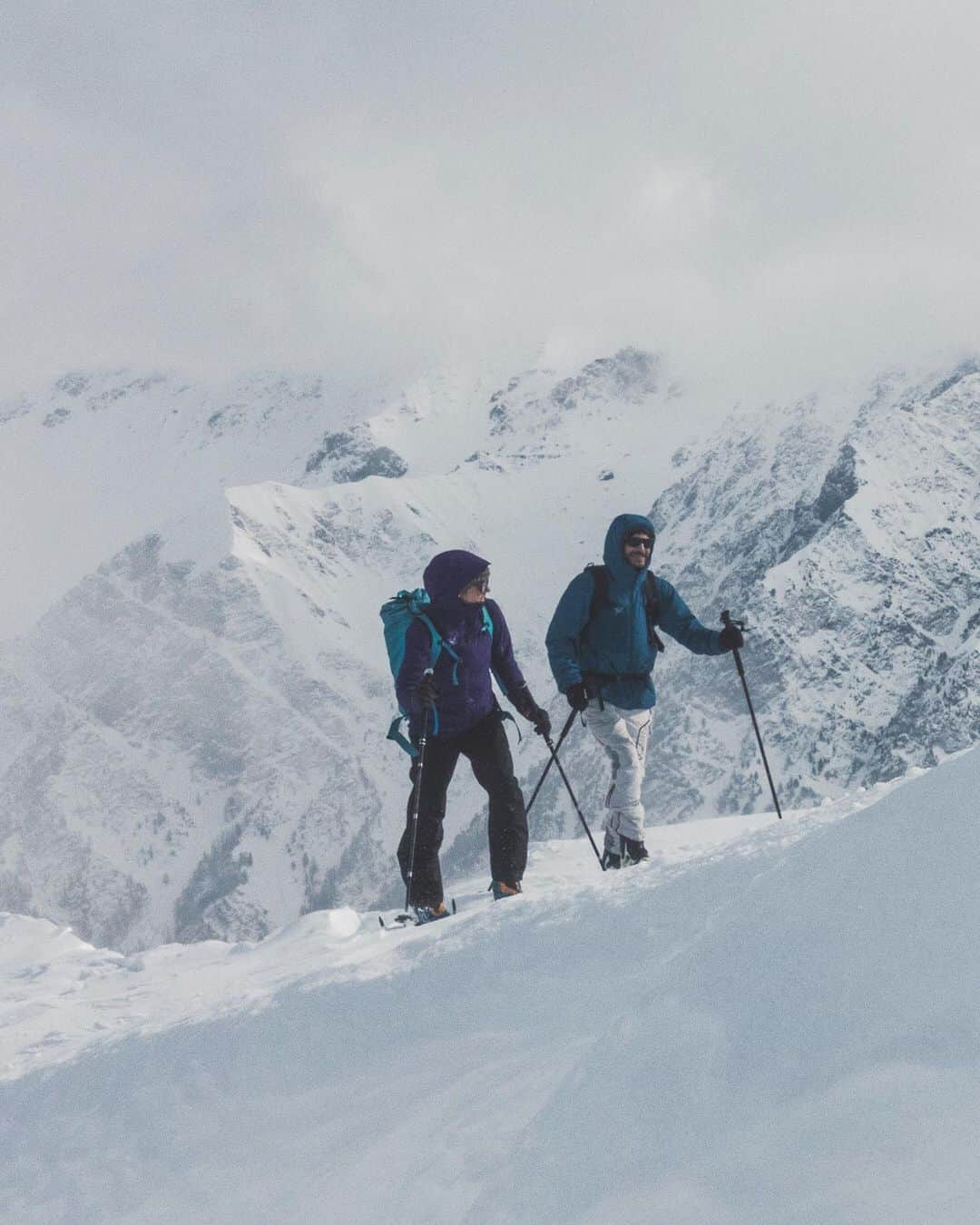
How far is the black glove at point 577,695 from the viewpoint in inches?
317

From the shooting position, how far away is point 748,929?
→ 313 cm

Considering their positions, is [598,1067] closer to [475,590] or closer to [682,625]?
[475,590]

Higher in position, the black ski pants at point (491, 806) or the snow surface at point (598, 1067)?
the black ski pants at point (491, 806)

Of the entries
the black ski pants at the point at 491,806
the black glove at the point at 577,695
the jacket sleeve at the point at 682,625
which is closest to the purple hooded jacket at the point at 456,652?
the black ski pants at the point at 491,806

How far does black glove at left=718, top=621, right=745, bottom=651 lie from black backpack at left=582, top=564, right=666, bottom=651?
507 mm

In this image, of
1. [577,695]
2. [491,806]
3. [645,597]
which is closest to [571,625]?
[577,695]

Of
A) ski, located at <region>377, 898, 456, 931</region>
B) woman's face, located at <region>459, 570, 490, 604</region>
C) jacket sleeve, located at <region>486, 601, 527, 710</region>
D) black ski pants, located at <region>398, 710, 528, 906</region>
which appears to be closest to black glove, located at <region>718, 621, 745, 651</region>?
jacket sleeve, located at <region>486, 601, 527, 710</region>

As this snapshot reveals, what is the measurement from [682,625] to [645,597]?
18.6 inches

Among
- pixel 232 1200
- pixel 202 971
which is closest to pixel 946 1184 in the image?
pixel 232 1200

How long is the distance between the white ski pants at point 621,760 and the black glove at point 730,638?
832mm

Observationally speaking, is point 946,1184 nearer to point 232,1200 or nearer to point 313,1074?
point 232,1200

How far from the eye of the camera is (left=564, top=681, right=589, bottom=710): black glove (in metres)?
8.06

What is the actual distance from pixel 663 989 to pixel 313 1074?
186 centimetres

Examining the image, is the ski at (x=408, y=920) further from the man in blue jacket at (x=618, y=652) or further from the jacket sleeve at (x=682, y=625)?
the jacket sleeve at (x=682, y=625)
